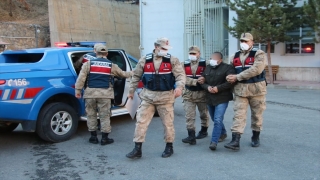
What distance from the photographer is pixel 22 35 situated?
69.0 ft

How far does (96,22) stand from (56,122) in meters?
20.8

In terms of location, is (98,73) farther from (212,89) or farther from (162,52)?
(212,89)

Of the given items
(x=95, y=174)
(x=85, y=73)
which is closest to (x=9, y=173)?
(x=95, y=174)

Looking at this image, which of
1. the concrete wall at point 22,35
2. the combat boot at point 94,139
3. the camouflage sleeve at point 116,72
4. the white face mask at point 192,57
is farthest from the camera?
the concrete wall at point 22,35

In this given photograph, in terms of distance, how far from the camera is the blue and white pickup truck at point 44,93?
5.16 meters

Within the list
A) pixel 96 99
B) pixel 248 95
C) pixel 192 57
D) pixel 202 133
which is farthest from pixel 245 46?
pixel 96 99

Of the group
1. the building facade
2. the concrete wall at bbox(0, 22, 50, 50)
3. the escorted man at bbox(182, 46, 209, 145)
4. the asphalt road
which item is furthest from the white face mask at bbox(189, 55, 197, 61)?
the concrete wall at bbox(0, 22, 50, 50)

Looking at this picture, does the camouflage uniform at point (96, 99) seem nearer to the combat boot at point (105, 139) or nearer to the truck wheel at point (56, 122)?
the combat boot at point (105, 139)

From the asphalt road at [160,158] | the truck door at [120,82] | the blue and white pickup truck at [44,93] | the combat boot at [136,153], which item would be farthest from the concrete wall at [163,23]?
the combat boot at [136,153]

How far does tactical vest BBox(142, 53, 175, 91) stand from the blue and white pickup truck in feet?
5.05

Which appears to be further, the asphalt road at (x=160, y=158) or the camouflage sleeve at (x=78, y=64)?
the camouflage sleeve at (x=78, y=64)

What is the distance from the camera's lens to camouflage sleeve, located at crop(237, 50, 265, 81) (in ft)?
16.6

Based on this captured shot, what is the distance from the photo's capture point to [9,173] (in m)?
4.50

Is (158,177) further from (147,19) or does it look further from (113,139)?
(147,19)
